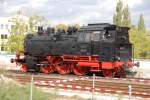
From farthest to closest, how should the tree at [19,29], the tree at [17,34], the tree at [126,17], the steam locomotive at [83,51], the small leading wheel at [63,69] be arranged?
the tree at [126,17] → the tree at [19,29] → the tree at [17,34] → the small leading wheel at [63,69] → the steam locomotive at [83,51]

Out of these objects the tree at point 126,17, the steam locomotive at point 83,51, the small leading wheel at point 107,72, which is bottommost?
the small leading wheel at point 107,72

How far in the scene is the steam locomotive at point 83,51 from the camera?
30.3m

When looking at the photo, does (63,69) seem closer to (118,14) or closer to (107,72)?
(107,72)

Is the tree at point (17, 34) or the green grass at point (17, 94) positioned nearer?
the green grass at point (17, 94)

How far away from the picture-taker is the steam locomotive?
1193 inches

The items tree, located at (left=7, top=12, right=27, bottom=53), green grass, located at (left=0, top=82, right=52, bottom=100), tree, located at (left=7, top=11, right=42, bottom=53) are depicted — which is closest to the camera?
green grass, located at (left=0, top=82, right=52, bottom=100)

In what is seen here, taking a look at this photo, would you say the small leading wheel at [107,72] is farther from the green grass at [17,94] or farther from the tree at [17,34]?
the tree at [17,34]

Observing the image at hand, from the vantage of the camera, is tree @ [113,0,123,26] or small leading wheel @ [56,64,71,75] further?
tree @ [113,0,123,26]

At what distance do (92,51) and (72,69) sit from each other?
2617mm

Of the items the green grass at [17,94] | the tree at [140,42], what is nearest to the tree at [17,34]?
the tree at [140,42]

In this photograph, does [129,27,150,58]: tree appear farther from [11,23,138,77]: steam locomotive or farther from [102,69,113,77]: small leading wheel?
[102,69,113,77]: small leading wheel

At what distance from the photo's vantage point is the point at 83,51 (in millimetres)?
31578

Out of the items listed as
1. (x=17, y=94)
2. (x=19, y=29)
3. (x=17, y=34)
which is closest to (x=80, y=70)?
(x=17, y=94)

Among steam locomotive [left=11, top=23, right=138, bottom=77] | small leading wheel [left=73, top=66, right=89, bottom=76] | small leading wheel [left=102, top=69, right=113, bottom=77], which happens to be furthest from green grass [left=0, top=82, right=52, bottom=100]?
small leading wheel [left=73, top=66, right=89, bottom=76]
